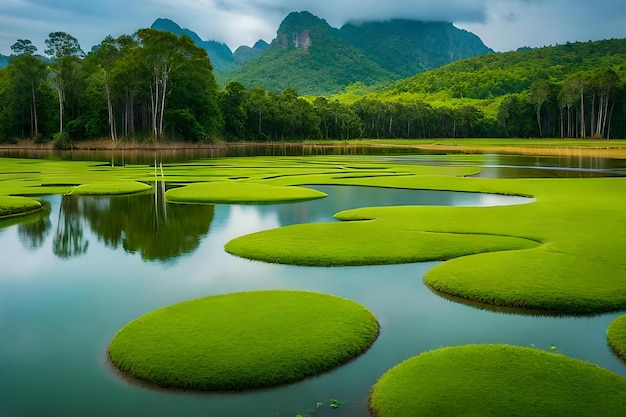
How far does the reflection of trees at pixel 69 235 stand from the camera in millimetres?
16994

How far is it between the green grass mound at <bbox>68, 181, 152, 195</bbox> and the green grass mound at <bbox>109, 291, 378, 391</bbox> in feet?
68.2

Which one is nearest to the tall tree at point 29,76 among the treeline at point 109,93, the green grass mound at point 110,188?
the treeline at point 109,93

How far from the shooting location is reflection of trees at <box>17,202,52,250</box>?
59.2 feet

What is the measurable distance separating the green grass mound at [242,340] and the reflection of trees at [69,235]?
758 centimetres

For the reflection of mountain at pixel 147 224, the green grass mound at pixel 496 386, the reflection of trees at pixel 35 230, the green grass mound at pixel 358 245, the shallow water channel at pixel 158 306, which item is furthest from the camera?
the reflection of trees at pixel 35 230

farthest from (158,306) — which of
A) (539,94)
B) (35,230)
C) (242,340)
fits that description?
(539,94)

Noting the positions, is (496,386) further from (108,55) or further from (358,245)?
(108,55)

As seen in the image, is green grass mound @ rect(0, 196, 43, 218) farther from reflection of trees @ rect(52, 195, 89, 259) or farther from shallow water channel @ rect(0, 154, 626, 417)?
shallow water channel @ rect(0, 154, 626, 417)

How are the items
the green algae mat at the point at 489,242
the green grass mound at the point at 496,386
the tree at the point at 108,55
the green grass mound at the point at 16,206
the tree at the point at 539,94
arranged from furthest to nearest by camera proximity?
the tree at the point at 539,94 → the tree at the point at 108,55 → the green grass mound at the point at 16,206 → the green algae mat at the point at 489,242 → the green grass mound at the point at 496,386

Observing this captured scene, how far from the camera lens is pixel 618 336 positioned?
944cm

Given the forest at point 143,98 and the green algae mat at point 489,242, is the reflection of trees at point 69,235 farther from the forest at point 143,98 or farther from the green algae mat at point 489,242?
the forest at point 143,98

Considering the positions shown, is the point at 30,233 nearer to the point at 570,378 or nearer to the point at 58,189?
the point at 58,189

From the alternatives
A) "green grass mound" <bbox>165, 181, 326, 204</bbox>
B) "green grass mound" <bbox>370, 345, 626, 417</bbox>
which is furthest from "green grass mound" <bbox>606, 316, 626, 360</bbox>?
"green grass mound" <bbox>165, 181, 326, 204</bbox>

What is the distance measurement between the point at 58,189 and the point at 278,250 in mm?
20749
